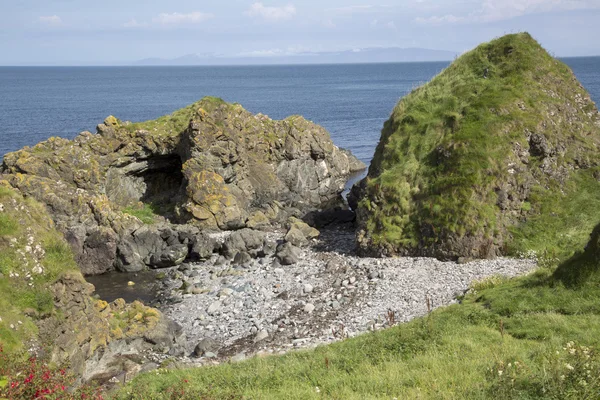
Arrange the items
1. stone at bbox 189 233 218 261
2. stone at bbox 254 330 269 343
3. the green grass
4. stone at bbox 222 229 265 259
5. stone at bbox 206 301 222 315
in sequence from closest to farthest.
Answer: stone at bbox 254 330 269 343, stone at bbox 206 301 222 315, stone at bbox 222 229 265 259, stone at bbox 189 233 218 261, the green grass

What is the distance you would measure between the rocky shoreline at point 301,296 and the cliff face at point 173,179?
5255 millimetres

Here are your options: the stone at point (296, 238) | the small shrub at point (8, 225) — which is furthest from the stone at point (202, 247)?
the small shrub at point (8, 225)

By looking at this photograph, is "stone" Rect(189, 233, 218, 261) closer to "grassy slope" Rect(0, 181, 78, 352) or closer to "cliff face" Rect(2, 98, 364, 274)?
"cliff face" Rect(2, 98, 364, 274)

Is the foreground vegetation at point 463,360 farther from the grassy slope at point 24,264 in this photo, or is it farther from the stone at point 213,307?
the stone at point 213,307

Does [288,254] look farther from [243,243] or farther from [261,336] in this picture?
[261,336]

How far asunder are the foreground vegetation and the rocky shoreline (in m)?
6.17

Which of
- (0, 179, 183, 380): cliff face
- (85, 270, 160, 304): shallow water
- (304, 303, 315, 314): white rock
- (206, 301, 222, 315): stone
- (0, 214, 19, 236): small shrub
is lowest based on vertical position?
(85, 270, 160, 304): shallow water

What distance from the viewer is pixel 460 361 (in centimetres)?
1650

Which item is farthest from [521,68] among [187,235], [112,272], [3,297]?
[3,297]

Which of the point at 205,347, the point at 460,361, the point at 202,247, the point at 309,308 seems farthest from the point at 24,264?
the point at 202,247

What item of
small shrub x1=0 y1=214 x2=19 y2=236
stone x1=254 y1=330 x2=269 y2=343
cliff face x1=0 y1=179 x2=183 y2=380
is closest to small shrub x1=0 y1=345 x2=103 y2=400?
cliff face x1=0 y1=179 x2=183 y2=380

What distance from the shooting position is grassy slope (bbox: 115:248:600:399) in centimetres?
1398

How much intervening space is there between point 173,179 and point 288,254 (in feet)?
70.9

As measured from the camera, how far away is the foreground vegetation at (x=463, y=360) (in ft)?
45.9
